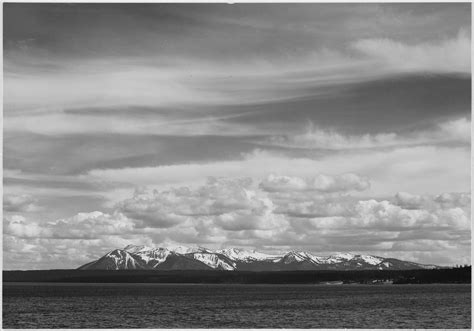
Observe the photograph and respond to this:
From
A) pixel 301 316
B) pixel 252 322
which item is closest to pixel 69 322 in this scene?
pixel 252 322

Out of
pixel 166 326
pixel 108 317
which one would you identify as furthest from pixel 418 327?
pixel 108 317

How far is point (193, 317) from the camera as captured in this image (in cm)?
9250

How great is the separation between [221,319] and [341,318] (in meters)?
15.6

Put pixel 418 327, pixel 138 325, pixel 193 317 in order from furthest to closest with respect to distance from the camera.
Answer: pixel 193 317, pixel 138 325, pixel 418 327

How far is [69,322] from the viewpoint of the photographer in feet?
283

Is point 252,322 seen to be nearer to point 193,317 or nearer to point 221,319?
point 221,319

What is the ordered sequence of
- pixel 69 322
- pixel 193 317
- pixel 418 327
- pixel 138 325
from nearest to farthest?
pixel 418 327 < pixel 138 325 < pixel 69 322 < pixel 193 317

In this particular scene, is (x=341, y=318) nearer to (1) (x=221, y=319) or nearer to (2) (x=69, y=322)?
(1) (x=221, y=319)

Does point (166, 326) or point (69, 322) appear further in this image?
point (69, 322)

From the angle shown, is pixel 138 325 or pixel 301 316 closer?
pixel 138 325

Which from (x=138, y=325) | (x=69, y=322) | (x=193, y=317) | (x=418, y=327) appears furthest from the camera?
(x=193, y=317)

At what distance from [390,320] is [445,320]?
22.4 ft

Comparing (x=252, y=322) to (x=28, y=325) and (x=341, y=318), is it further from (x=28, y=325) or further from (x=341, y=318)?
(x=28, y=325)

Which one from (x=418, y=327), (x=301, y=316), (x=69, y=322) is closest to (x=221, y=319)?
(x=301, y=316)
